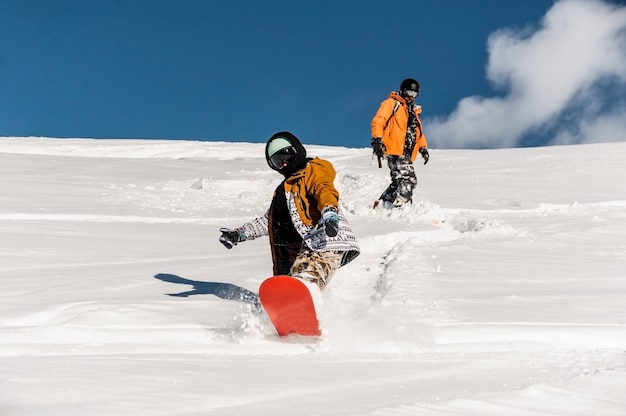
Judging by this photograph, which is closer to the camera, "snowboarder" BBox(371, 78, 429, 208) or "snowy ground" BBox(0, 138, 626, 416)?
"snowy ground" BBox(0, 138, 626, 416)

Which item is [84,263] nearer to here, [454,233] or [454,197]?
[454,233]

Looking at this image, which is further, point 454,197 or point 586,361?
point 454,197

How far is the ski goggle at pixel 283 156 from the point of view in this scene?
4.41 m

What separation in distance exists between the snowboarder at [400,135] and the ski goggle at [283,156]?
4.59m

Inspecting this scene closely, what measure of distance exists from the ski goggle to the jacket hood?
0.9 inches

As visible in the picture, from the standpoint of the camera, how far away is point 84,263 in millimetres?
5703

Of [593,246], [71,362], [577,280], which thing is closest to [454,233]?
[593,246]

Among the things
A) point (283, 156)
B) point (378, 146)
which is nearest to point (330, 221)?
point (283, 156)

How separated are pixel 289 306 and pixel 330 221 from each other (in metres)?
0.54

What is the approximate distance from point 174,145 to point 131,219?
13608 mm

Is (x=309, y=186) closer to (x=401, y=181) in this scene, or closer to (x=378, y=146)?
(x=378, y=146)

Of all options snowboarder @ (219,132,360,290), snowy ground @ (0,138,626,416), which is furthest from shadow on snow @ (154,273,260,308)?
snowboarder @ (219,132,360,290)

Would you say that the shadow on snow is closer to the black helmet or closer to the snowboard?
the snowboard

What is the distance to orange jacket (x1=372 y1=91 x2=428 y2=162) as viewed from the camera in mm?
9038
